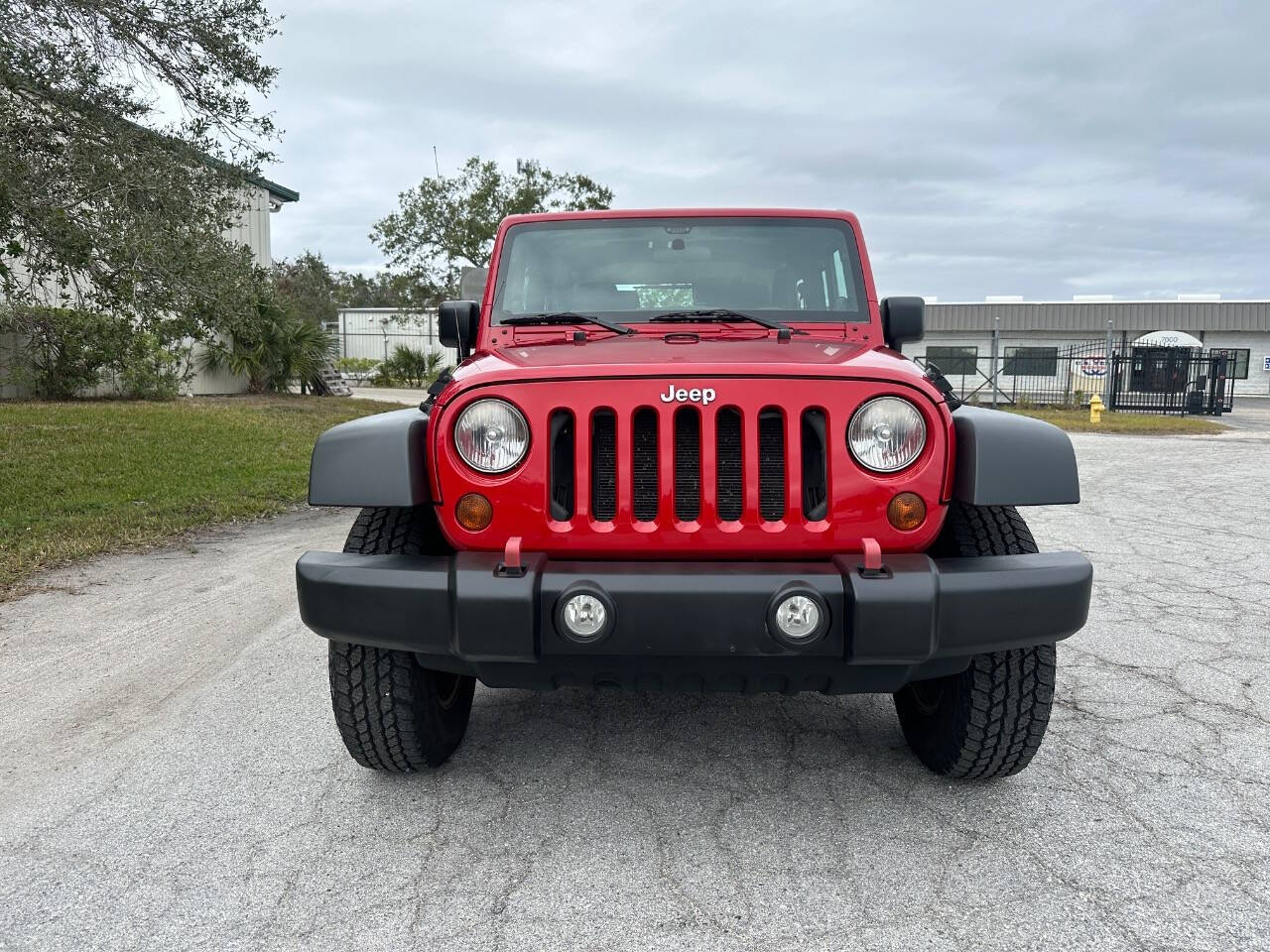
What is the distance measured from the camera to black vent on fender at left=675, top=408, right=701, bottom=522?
240cm

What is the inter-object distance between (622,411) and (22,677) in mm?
2886

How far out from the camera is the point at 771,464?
7.91 feet

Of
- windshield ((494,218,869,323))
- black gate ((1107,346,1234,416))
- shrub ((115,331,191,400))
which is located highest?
windshield ((494,218,869,323))

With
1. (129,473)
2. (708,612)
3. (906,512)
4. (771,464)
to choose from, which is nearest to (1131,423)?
(129,473)

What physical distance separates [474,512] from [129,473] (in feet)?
24.9

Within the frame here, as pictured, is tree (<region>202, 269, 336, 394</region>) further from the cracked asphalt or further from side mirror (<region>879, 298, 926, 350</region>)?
side mirror (<region>879, 298, 926, 350</region>)

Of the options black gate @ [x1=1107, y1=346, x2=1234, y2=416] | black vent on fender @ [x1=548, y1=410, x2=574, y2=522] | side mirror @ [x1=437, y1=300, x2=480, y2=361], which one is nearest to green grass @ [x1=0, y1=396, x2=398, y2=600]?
side mirror @ [x1=437, y1=300, x2=480, y2=361]

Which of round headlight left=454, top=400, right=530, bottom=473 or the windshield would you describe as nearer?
round headlight left=454, top=400, right=530, bottom=473

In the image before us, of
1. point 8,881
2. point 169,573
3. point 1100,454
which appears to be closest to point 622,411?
point 8,881

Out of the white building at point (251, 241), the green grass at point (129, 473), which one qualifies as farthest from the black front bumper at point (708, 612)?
the white building at point (251, 241)

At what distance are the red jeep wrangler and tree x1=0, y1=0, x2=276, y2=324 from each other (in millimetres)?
5051

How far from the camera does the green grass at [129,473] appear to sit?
20.8 feet

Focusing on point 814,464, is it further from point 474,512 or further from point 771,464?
point 474,512

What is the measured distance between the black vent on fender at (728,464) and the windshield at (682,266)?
1219mm
